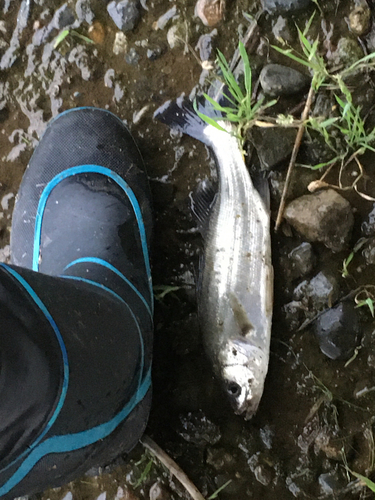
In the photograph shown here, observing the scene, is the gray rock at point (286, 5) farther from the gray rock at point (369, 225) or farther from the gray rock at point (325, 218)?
the gray rock at point (369, 225)

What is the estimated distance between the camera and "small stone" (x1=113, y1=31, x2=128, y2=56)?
7.00 ft

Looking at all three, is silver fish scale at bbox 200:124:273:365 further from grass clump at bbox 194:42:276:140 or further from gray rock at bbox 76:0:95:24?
gray rock at bbox 76:0:95:24

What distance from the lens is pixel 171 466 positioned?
1.95m

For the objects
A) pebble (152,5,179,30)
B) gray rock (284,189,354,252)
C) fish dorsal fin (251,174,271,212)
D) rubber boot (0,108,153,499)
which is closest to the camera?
rubber boot (0,108,153,499)

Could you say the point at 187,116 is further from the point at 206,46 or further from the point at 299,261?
the point at 299,261

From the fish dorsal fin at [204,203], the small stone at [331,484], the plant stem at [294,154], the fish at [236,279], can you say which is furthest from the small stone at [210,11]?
the small stone at [331,484]

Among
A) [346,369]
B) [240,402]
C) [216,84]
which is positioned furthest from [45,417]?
[216,84]

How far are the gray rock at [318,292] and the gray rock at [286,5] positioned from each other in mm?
1153

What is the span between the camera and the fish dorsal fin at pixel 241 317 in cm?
190

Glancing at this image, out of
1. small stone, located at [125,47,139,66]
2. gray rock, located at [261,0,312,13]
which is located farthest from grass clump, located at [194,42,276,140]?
small stone, located at [125,47,139,66]

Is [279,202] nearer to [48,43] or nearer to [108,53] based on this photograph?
[108,53]

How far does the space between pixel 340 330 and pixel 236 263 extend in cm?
51

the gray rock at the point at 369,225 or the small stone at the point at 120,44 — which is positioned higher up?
the small stone at the point at 120,44

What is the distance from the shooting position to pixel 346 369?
1928 millimetres
